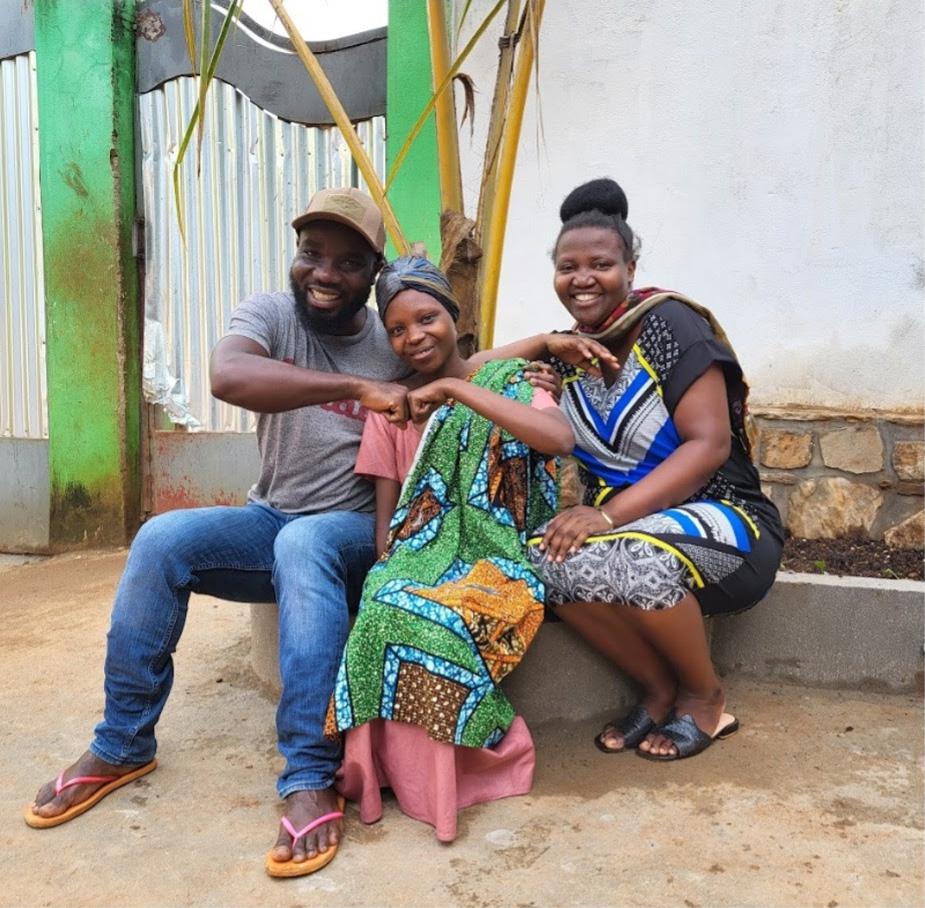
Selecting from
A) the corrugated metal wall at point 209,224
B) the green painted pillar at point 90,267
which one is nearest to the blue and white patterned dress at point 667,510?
the corrugated metal wall at point 209,224

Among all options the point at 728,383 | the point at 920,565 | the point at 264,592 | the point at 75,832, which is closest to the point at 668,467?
the point at 728,383

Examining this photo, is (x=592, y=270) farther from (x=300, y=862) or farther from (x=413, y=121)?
(x=413, y=121)

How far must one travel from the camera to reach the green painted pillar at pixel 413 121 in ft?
14.1

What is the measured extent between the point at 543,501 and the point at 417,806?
0.89 m

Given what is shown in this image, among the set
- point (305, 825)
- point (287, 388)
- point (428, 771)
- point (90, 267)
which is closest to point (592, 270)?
point (287, 388)

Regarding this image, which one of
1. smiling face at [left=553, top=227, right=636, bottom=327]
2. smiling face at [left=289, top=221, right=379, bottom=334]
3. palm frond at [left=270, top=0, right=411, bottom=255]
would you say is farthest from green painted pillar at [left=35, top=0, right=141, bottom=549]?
smiling face at [left=553, top=227, right=636, bottom=327]

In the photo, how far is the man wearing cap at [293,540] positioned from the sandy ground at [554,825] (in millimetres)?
110

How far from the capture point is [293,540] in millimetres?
2219

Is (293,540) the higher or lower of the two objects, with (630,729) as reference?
higher

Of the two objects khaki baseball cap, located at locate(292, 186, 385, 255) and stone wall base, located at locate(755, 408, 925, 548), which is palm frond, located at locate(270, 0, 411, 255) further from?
stone wall base, located at locate(755, 408, 925, 548)

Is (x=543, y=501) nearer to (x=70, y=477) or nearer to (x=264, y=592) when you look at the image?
(x=264, y=592)

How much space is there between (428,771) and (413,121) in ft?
10.8

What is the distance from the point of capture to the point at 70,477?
5.07m

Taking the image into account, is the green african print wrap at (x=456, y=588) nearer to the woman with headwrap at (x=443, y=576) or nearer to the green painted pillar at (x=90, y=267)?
the woman with headwrap at (x=443, y=576)
